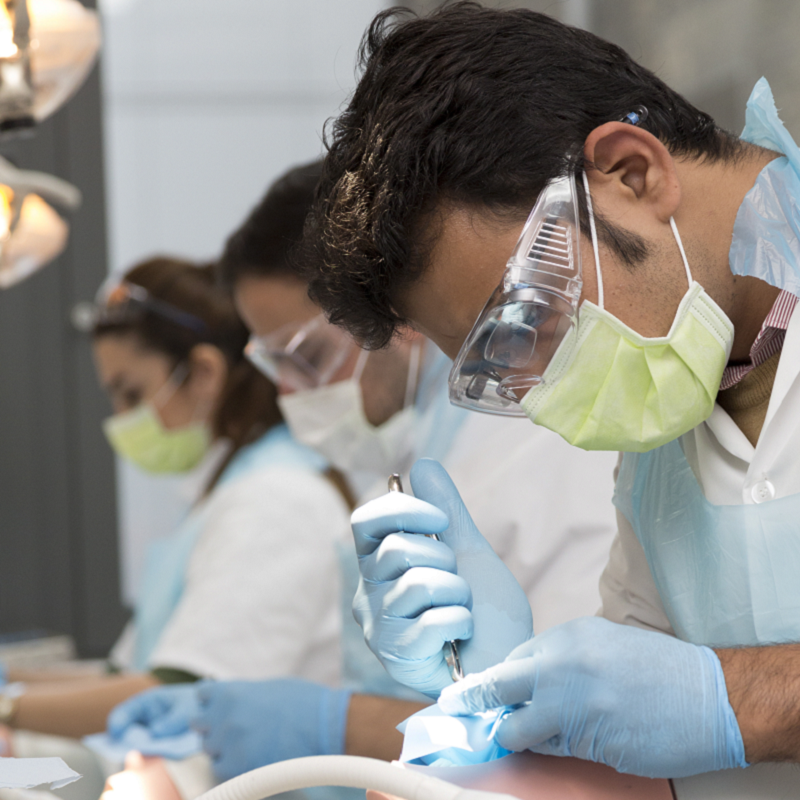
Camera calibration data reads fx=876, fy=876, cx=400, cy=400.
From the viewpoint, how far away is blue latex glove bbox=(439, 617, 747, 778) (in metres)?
0.71

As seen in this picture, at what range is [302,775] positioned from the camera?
67 cm

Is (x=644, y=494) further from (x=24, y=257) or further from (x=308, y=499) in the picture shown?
(x=24, y=257)

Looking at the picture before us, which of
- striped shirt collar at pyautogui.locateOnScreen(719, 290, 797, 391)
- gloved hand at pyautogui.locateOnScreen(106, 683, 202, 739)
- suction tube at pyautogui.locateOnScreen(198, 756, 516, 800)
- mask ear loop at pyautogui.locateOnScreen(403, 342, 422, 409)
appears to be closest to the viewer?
suction tube at pyautogui.locateOnScreen(198, 756, 516, 800)

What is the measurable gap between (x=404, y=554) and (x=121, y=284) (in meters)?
1.74

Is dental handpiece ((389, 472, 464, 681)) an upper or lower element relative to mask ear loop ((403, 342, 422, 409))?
→ upper

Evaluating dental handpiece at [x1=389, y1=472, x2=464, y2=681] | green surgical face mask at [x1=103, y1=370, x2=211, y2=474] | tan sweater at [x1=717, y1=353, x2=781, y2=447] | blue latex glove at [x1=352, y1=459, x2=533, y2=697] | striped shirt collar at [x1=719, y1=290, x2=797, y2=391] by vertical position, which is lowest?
green surgical face mask at [x1=103, y1=370, x2=211, y2=474]

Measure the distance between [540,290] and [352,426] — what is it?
0.90 metres

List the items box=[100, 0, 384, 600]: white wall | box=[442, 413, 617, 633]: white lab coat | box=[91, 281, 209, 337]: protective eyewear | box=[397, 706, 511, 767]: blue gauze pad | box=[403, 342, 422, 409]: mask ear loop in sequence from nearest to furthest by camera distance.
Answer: box=[397, 706, 511, 767]: blue gauze pad
box=[442, 413, 617, 633]: white lab coat
box=[403, 342, 422, 409]: mask ear loop
box=[91, 281, 209, 337]: protective eyewear
box=[100, 0, 384, 600]: white wall

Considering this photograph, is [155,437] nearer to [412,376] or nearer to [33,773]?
[412,376]

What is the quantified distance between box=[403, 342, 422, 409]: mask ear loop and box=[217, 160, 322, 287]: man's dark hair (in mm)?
267

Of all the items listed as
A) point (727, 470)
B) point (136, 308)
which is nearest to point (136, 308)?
point (136, 308)

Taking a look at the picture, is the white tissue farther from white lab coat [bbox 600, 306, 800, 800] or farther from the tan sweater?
the tan sweater

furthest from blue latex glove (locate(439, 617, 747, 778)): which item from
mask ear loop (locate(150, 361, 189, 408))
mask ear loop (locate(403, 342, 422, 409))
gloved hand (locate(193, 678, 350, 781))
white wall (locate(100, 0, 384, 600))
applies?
white wall (locate(100, 0, 384, 600))

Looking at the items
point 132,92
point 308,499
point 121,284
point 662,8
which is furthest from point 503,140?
point 132,92
